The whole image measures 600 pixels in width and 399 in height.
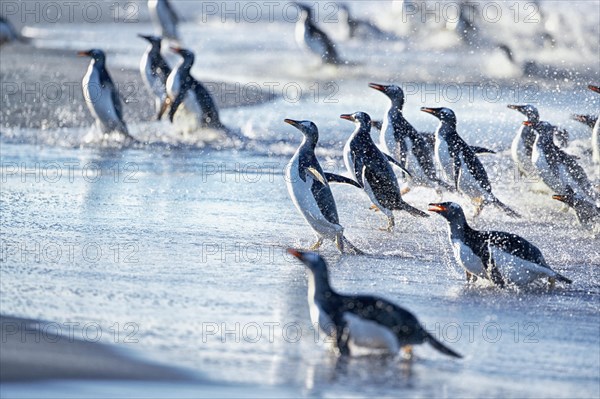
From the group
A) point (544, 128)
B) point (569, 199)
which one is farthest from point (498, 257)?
point (544, 128)

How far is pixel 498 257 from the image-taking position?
20.4ft

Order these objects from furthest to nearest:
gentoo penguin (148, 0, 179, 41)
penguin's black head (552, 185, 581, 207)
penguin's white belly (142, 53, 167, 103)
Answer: gentoo penguin (148, 0, 179, 41) → penguin's white belly (142, 53, 167, 103) → penguin's black head (552, 185, 581, 207)

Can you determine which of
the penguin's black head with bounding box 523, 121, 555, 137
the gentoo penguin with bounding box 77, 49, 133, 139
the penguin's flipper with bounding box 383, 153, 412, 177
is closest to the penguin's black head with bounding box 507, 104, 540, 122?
the penguin's black head with bounding box 523, 121, 555, 137

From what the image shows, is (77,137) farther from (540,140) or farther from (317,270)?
(317,270)

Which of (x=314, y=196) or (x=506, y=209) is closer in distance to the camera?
(x=314, y=196)

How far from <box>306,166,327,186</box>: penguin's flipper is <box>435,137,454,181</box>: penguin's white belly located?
1936 mm

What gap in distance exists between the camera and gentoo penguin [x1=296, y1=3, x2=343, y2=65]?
65.5ft

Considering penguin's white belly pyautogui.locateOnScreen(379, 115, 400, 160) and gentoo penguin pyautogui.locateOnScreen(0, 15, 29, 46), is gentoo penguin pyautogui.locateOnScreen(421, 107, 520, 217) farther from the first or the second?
gentoo penguin pyautogui.locateOnScreen(0, 15, 29, 46)

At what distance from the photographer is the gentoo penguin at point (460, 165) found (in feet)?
28.3

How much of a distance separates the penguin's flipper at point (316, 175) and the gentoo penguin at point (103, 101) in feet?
16.1

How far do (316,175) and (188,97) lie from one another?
5.85 m

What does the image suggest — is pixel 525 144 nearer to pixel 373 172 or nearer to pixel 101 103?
pixel 373 172

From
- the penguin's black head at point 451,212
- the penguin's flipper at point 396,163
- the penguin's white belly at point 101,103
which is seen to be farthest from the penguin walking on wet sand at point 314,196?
the penguin's white belly at point 101,103

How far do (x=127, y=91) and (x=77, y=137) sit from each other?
3572 millimetres
